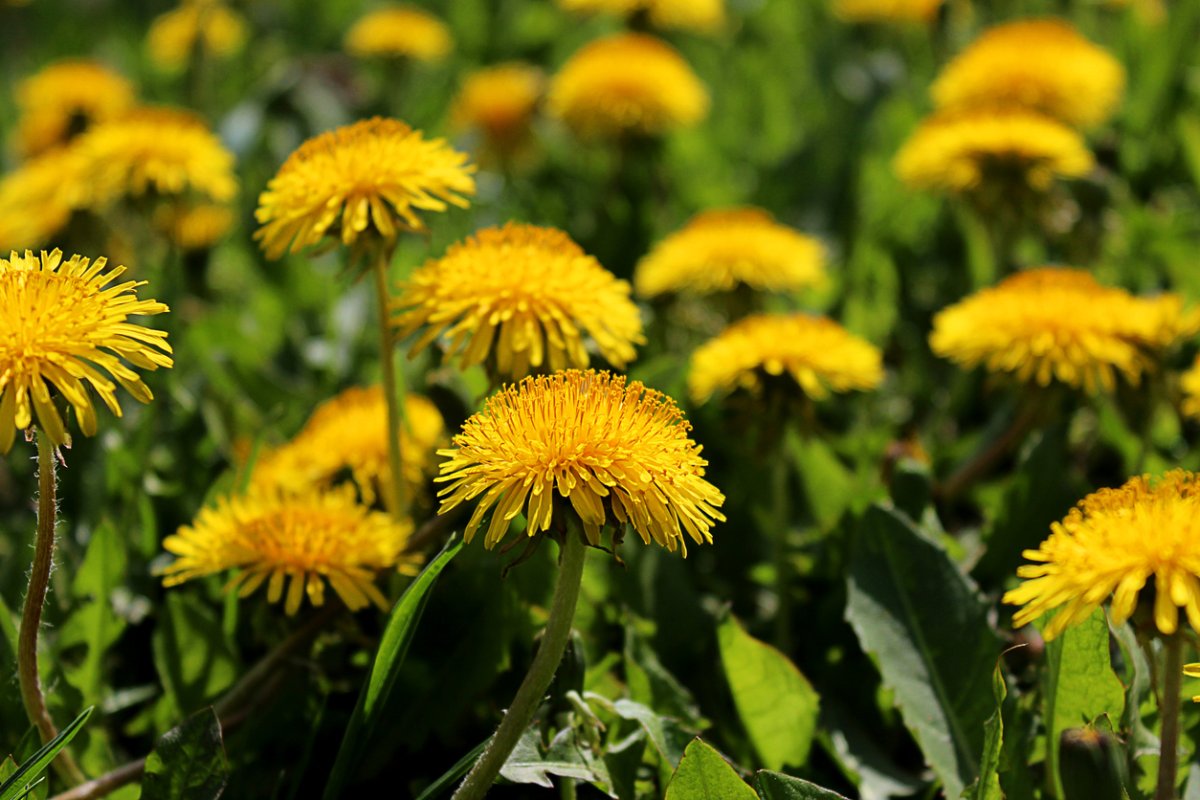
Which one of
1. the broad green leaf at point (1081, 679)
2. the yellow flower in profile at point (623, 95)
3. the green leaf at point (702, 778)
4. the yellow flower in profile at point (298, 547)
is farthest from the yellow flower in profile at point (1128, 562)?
the yellow flower in profile at point (623, 95)

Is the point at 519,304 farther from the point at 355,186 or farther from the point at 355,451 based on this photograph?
the point at 355,451

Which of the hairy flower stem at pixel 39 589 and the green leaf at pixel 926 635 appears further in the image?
the green leaf at pixel 926 635

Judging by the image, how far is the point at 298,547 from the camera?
5.81 ft

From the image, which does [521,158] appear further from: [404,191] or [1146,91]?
[404,191]

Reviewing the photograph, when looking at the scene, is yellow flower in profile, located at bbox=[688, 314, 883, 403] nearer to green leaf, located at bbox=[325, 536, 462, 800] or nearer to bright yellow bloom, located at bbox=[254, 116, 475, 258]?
bright yellow bloom, located at bbox=[254, 116, 475, 258]

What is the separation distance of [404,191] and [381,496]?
56cm

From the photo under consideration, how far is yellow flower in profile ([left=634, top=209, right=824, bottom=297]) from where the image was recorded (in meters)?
2.61

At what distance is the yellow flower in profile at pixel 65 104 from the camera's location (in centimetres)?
364

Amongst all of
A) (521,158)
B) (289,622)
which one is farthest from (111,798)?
(521,158)

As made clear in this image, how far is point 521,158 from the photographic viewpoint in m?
3.94

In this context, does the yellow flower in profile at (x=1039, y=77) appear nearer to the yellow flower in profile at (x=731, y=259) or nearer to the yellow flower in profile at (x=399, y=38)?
the yellow flower in profile at (x=731, y=259)

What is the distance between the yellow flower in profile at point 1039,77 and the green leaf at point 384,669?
2067 mm

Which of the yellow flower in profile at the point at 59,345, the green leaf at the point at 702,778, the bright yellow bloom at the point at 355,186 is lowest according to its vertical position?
the green leaf at the point at 702,778

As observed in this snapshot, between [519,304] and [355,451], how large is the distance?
492 mm
